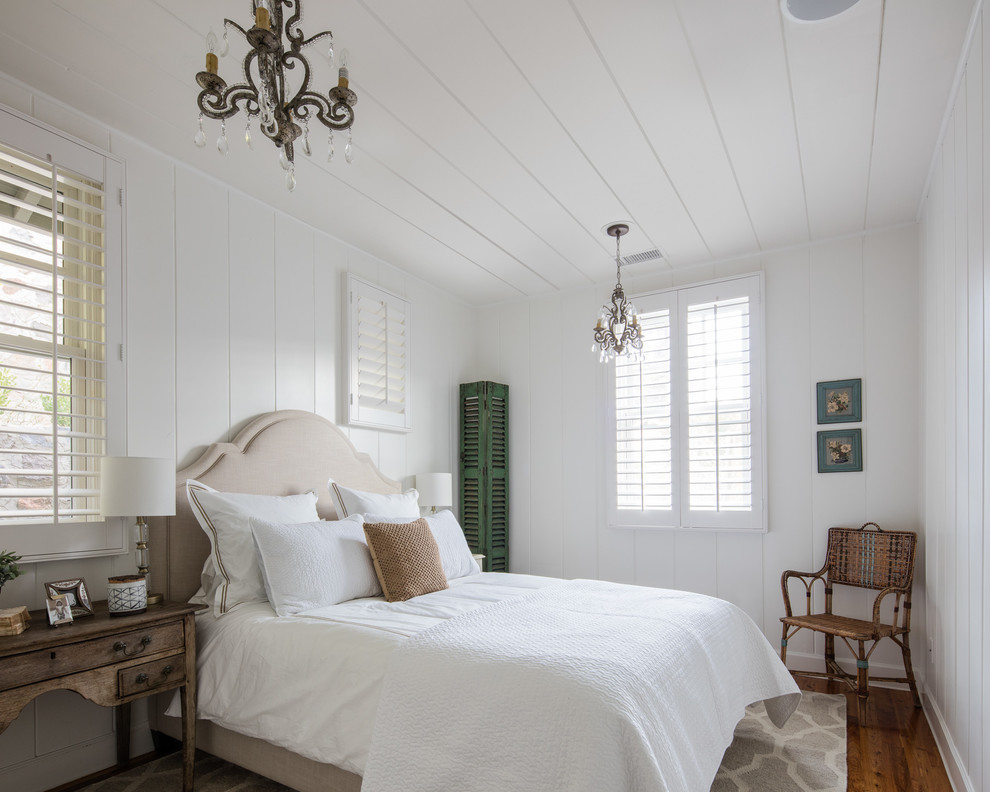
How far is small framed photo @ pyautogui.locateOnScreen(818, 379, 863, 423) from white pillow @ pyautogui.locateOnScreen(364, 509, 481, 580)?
7.75ft

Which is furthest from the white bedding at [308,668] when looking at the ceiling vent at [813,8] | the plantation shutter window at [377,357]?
the ceiling vent at [813,8]

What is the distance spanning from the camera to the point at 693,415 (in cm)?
446

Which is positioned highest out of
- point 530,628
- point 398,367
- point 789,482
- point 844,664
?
point 398,367

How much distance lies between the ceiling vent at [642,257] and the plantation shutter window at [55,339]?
298 centimetres

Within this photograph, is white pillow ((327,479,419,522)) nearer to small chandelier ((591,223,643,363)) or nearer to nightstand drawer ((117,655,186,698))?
nightstand drawer ((117,655,186,698))

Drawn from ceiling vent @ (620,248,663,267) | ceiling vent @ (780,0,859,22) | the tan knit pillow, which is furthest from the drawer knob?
ceiling vent @ (620,248,663,267)

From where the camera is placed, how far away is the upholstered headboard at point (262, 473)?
2.87m

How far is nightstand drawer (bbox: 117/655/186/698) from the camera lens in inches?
88.0

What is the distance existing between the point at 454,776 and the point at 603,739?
45 cm

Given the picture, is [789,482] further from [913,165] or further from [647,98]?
[647,98]

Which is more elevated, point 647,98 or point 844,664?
point 647,98

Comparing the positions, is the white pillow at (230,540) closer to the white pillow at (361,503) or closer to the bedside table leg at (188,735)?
the bedside table leg at (188,735)

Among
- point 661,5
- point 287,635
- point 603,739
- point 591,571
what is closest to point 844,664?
point 591,571

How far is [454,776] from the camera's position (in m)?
1.80
